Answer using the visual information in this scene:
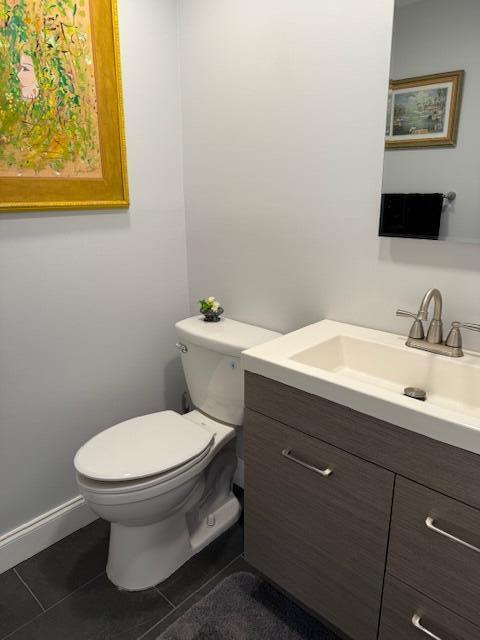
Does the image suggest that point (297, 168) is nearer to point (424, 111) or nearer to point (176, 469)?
point (424, 111)

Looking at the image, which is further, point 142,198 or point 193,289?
point 193,289

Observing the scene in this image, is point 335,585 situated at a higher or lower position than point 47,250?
lower

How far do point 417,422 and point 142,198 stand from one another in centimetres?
138

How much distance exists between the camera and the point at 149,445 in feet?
4.92

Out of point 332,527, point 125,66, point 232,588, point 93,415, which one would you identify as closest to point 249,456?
point 332,527

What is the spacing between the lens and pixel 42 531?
1710 mm

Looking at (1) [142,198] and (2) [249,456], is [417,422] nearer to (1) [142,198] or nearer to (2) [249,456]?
(2) [249,456]

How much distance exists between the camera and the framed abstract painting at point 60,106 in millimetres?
1387

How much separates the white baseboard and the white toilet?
31 cm

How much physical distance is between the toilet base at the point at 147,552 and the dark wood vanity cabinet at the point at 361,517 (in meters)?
0.33

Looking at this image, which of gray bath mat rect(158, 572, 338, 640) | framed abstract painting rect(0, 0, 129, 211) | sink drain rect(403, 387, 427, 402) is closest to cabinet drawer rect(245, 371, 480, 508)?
sink drain rect(403, 387, 427, 402)

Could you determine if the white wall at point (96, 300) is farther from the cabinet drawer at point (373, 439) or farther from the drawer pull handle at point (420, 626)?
the drawer pull handle at point (420, 626)

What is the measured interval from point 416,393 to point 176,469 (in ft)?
2.51

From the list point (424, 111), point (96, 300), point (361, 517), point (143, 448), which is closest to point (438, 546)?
point (361, 517)
